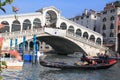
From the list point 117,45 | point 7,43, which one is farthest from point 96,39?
point 7,43

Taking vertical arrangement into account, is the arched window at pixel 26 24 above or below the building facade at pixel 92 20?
below

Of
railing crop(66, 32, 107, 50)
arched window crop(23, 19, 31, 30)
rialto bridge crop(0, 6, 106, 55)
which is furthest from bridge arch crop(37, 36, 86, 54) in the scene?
arched window crop(23, 19, 31, 30)

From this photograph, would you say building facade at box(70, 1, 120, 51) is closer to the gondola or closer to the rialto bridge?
the rialto bridge

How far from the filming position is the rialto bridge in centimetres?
3566

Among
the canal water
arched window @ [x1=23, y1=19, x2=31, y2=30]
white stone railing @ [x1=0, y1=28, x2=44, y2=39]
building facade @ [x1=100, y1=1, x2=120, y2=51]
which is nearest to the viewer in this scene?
the canal water

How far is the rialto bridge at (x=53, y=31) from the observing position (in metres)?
35.7

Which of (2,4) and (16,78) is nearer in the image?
(2,4)

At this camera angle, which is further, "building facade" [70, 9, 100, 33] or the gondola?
"building facade" [70, 9, 100, 33]

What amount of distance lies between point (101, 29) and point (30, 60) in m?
24.3

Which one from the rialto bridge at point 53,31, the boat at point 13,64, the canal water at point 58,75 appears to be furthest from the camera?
the rialto bridge at point 53,31

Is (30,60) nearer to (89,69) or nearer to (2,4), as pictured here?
(89,69)

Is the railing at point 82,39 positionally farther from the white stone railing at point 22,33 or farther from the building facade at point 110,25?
the building facade at point 110,25

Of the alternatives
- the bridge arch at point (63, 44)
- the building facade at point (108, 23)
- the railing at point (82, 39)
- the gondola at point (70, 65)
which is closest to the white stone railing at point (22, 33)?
the bridge arch at point (63, 44)

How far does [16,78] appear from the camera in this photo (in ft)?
52.0
